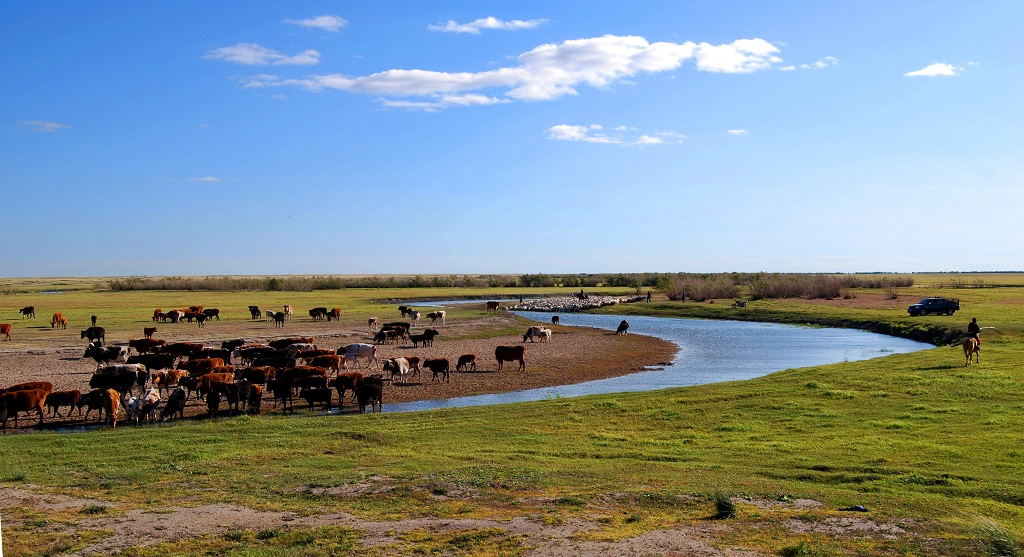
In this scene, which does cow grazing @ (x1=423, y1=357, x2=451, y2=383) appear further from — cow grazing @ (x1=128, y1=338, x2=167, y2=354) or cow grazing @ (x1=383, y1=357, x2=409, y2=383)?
cow grazing @ (x1=128, y1=338, x2=167, y2=354)

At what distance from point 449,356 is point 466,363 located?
417 centimetres

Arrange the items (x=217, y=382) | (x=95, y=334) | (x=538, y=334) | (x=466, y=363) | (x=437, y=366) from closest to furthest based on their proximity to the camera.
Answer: (x=217, y=382), (x=437, y=366), (x=466, y=363), (x=95, y=334), (x=538, y=334)

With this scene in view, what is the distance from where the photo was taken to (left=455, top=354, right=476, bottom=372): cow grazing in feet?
102

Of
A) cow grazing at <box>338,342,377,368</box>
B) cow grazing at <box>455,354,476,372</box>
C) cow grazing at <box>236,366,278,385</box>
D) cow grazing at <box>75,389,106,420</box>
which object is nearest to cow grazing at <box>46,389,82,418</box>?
cow grazing at <box>75,389,106,420</box>

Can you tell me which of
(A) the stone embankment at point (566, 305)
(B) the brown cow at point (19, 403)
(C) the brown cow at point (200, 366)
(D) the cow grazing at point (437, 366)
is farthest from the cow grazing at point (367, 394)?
(A) the stone embankment at point (566, 305)

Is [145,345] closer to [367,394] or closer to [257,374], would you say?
[257,374]

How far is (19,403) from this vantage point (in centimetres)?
1948

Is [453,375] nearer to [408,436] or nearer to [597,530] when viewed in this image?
[408,436]

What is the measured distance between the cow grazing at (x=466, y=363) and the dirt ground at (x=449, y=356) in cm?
30

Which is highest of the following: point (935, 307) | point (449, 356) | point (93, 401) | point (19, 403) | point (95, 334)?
point (935, 307)

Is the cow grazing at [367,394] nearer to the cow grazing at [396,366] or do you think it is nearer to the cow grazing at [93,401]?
the cow grazing at [396,366]

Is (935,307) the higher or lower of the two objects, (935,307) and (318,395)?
the higher

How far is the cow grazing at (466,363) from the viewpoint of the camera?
3112 centimetres

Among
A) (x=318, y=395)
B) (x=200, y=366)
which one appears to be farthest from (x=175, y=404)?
(x=200, y=366)
